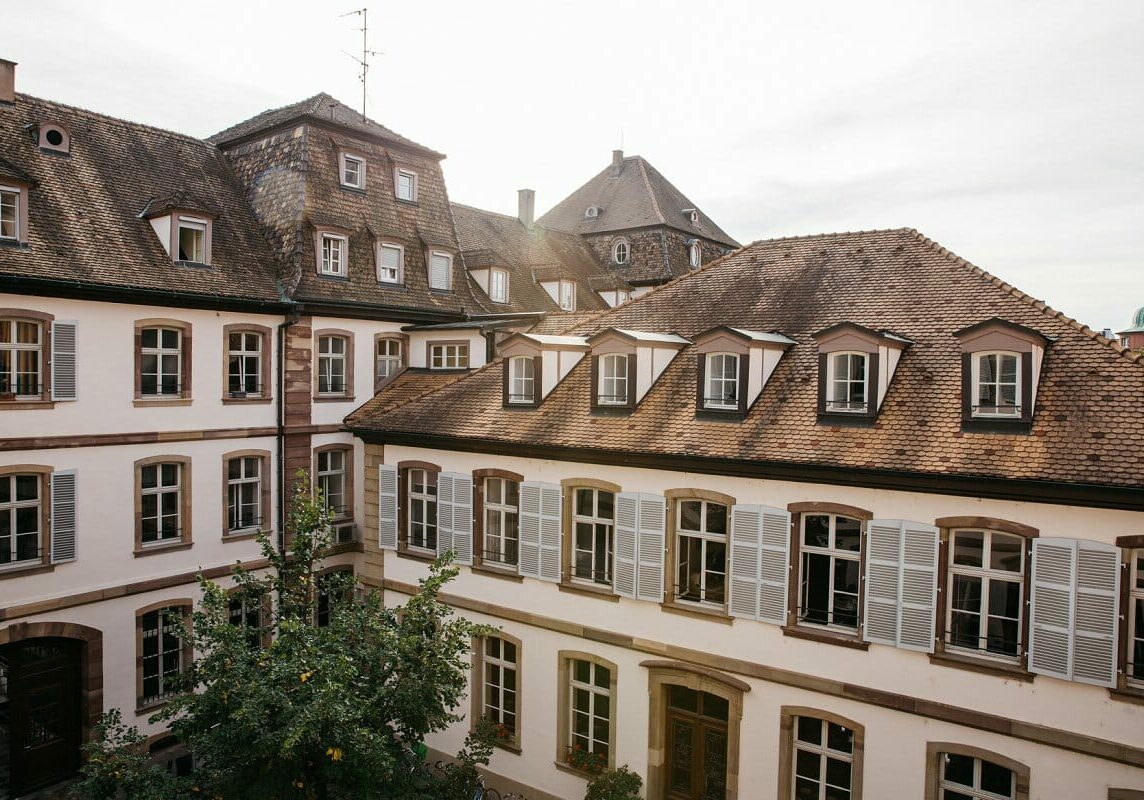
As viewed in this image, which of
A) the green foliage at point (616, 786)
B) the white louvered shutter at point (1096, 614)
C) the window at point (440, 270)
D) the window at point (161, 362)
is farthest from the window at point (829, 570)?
the window at point (440, 270)

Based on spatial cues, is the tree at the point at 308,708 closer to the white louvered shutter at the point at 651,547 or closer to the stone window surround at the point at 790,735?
the white louvered shutter at the point at 651,547

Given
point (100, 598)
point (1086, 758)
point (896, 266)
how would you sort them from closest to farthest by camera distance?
1. point (1086, 758)
2. point (896, 266)
3. point (100, 598)

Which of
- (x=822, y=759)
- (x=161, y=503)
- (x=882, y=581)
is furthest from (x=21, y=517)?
(x=882, y=581)

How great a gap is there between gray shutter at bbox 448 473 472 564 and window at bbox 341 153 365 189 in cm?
1132

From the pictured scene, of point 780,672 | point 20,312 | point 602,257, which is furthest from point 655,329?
point 602,257

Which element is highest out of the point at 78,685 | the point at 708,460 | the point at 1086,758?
the point at 708,460

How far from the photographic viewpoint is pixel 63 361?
57.2ft

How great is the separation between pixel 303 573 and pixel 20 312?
29.8 feet

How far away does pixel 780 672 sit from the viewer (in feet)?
45.5

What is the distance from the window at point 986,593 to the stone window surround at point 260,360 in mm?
16187

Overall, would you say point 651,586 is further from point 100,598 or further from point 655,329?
point 100,598

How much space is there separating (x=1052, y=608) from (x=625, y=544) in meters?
6.94

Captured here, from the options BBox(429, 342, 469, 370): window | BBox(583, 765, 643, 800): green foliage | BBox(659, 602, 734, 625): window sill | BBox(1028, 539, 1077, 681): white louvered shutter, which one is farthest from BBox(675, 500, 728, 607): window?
BBox(429, 342, 469, 370): window

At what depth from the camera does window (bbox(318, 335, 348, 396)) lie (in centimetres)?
2241
